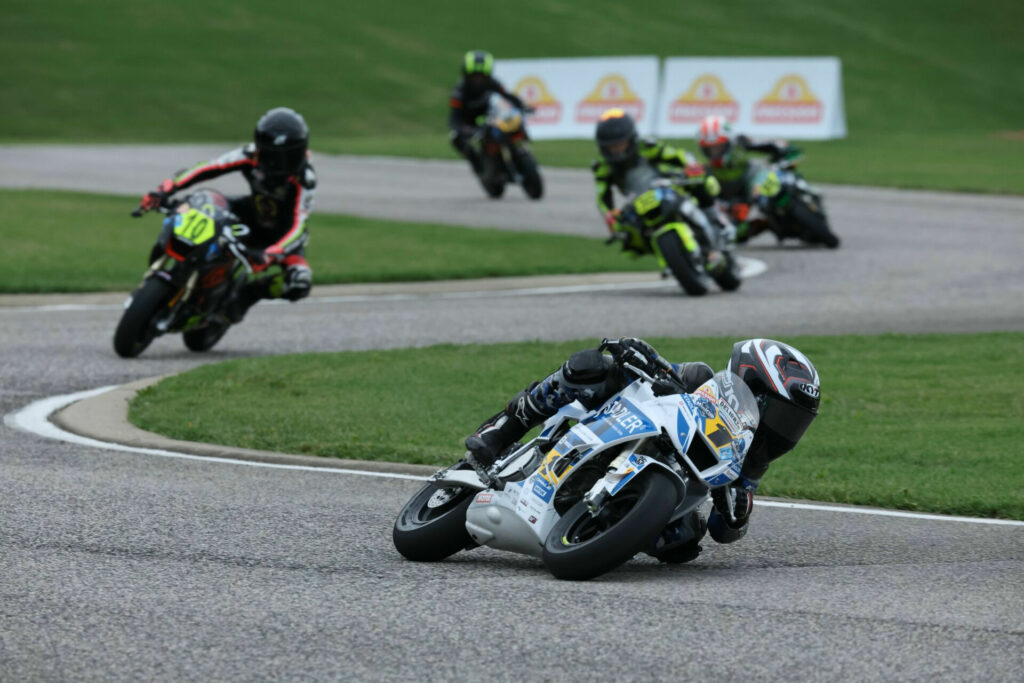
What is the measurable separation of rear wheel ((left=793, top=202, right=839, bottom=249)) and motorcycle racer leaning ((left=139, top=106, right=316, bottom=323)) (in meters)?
10.5

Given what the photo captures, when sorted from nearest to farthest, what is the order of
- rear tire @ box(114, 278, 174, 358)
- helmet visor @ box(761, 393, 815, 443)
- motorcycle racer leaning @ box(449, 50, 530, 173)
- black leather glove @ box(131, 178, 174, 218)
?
helmet visor @ box(761, 393, 815, 443) → rear tire @ box(114, 278, 174, 358) → black leather glove @ box(131, 178, 174, 218) → motorcycle racer leaning @ box(449, 50, 530, 173)

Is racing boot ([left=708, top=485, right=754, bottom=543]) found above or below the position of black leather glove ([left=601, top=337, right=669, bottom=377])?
below

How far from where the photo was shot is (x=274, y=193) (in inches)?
522

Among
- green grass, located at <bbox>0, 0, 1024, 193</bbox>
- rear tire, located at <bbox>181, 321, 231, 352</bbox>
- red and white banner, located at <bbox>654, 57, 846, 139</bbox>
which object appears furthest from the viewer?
green grass, located at <bbox>0, 0, 1024, 193</bbox>

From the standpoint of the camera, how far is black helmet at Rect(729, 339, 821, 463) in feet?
22.3

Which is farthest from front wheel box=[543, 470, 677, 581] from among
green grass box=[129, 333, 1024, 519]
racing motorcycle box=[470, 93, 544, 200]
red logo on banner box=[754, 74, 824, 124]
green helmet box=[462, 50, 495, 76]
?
red logo on banner box=[754, 74, 824, 124]

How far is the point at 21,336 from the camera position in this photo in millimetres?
13758

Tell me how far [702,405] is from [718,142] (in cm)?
1567

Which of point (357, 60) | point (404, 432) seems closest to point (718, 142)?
point (404, 432)

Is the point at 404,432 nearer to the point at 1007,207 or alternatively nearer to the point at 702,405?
the point at 702,405

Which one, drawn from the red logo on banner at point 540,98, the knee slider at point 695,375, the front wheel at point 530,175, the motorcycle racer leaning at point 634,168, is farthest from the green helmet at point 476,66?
the knee slider at point 695,375

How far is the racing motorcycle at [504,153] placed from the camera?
27250 millimetres

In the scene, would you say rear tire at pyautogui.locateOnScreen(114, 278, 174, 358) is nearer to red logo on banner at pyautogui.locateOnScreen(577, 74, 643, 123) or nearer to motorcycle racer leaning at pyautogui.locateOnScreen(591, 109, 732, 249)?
motorcycle racer leaning at pyautogui.locateOnScreen(591, 109, 732, 249)

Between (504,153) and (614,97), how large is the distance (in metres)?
13.0
